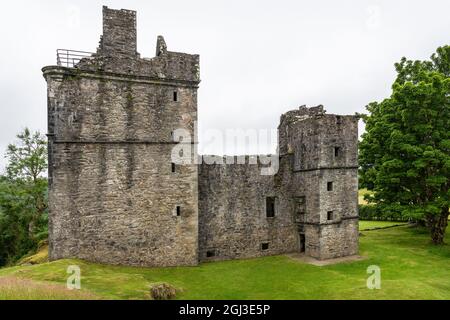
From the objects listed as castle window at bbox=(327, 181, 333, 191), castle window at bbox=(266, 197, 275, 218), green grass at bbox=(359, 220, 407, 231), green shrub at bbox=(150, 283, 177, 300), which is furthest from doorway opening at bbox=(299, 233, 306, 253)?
green grass at bbox=(359, 220, 407, 231)

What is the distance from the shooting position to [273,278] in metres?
19.5

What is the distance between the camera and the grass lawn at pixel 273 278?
630 inches

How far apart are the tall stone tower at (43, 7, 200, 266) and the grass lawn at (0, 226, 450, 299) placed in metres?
1.62

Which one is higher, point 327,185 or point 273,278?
point 327,185

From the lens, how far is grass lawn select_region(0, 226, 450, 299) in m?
16.0

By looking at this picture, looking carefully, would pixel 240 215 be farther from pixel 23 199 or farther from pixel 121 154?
pixel 23 199

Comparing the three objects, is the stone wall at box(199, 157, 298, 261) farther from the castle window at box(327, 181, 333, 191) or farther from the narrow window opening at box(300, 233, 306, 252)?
the castle window at box(327, 181, 333, 191)

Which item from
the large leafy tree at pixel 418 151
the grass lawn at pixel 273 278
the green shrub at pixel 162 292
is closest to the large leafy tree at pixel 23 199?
the grass lawn at pixel 273 278

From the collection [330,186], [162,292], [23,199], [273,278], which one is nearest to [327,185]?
[330,186]

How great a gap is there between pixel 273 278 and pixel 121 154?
37.6 ft

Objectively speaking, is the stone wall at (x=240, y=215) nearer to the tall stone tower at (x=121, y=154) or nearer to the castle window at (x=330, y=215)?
the tall stone tower at (x=121, y=154)
